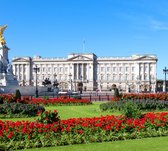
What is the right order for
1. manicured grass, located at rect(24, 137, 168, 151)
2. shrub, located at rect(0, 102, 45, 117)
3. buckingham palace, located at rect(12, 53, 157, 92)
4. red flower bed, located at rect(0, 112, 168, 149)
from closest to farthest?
manicured grass, located at rect(24, 137, 168, 151) < red flower bed, located at rect(0, 112, 168, 149) < shrub, located at rect(0, 102, 45, 117) < buckingham palace, located at rect(12, 53, 157, 92)

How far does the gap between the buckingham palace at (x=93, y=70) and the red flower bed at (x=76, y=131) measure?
116927 millimetres

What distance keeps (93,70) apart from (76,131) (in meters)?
122

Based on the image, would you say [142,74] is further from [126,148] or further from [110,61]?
[126,148]

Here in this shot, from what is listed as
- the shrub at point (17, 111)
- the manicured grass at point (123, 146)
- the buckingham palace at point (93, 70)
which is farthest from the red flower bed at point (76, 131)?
the buckingham palace at point (93, 70)

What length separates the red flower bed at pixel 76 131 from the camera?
39.0 feet

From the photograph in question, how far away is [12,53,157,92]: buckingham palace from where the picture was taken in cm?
13112

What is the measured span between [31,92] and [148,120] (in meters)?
41.4

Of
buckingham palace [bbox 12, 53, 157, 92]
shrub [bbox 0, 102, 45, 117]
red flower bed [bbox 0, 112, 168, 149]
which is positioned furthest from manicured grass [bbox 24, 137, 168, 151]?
buckingham palace [bbox 12, 53, 157, 92]

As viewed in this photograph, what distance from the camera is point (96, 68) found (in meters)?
136

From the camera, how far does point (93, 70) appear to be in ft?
442

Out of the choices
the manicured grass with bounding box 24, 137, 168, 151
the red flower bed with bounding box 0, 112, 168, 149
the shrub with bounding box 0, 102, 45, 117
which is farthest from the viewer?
the shrub with bounding box 0, 102, 45, 117

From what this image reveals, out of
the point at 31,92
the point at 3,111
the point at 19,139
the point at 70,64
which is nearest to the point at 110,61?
the point at 70,64

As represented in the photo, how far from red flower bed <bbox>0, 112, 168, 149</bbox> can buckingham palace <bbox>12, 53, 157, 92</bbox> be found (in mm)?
116927

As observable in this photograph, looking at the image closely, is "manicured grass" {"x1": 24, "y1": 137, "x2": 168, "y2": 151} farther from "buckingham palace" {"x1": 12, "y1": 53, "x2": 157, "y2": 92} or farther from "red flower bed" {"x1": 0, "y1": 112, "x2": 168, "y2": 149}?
"buckingham palace" {"x1": 12, "y1": 53, "x2": 157, "y2": 92}
